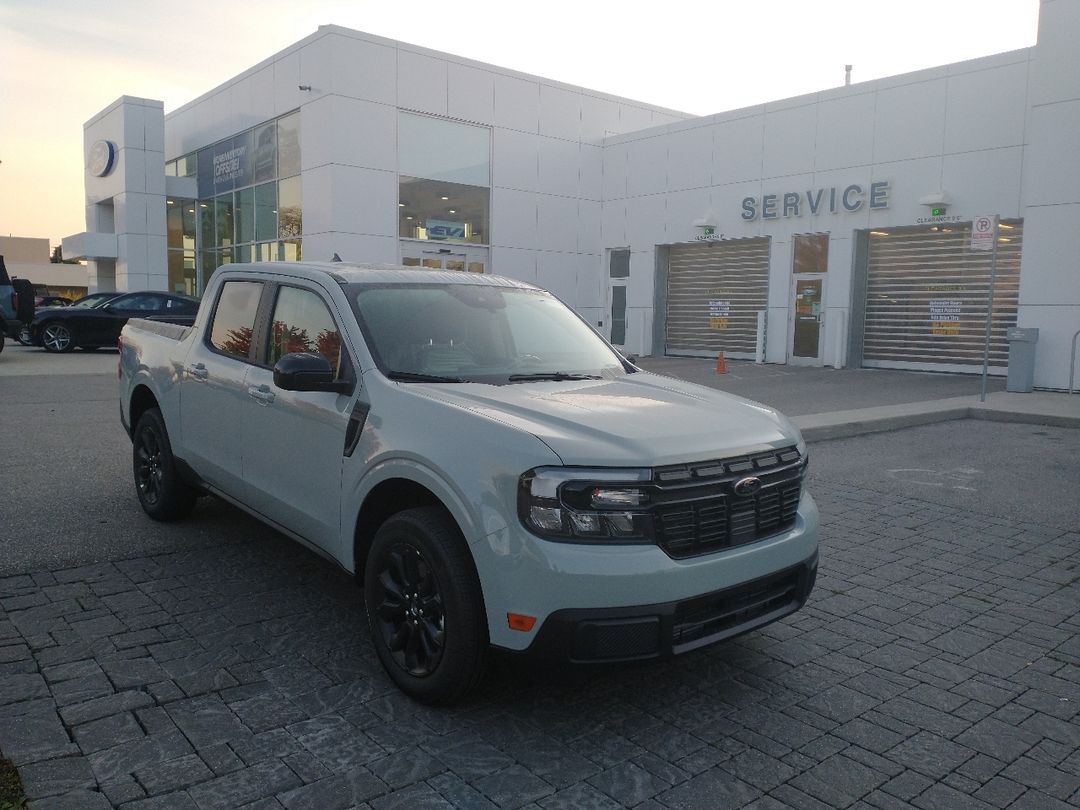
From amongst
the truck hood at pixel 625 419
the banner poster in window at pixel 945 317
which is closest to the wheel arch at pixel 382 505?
the truck hood at pixel 625 419

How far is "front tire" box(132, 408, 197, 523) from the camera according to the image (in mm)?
5828

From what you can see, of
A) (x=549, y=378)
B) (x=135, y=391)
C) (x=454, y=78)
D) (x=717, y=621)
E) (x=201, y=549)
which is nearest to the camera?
(x=717, y=621)

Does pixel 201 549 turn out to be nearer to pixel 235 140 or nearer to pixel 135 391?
pixel 135 391

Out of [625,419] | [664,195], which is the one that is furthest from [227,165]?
[625,419]

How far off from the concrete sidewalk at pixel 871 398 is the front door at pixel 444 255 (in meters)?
7.20

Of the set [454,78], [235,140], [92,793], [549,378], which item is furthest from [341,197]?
[92,793]

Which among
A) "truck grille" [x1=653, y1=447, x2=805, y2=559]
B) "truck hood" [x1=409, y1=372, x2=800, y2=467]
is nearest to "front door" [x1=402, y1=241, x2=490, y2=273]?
"truck hood" [x1=409, y1=372, x2=800, y2=467]

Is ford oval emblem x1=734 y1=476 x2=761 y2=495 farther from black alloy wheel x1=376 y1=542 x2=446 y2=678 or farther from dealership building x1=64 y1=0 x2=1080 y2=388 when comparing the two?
dealership building x1=64 y1=0 x2=1080 y2=388

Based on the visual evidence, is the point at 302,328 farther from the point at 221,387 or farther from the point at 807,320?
the point at 807,320

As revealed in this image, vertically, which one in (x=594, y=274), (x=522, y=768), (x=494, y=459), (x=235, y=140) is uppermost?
(x=235, y=140)

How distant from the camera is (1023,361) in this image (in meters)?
15.4

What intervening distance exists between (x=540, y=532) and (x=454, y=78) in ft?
78.3

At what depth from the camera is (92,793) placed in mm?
2836

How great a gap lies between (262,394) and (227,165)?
2739 cm
